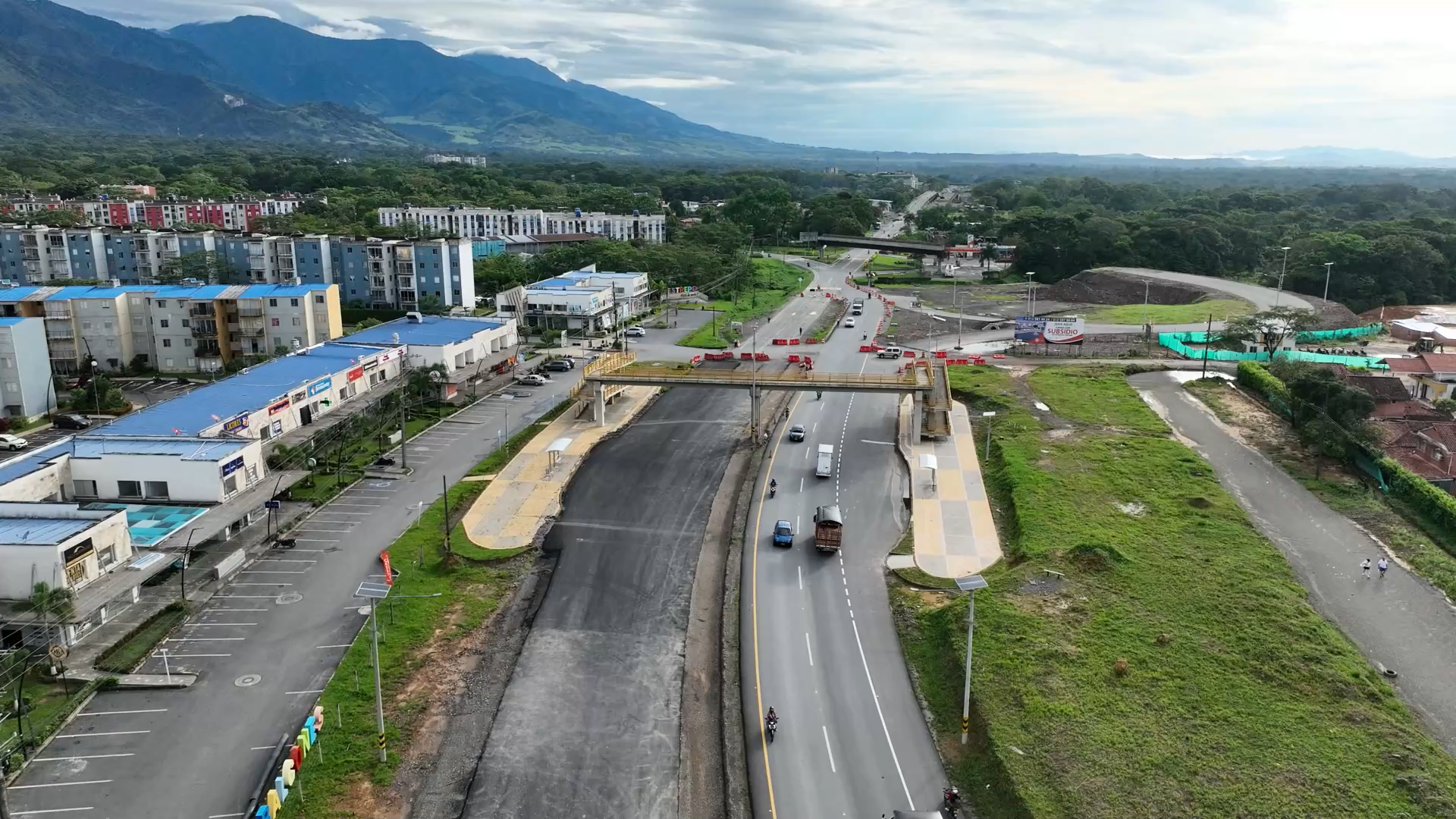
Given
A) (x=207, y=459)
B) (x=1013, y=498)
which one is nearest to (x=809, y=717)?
(x=1013, y=498)

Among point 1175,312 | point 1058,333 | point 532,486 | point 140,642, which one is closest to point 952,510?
point 532,486

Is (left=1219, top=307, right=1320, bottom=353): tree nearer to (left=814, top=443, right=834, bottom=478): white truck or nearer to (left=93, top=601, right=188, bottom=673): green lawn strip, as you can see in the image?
(left=814, top=443, right=834, bottom=478): white truck

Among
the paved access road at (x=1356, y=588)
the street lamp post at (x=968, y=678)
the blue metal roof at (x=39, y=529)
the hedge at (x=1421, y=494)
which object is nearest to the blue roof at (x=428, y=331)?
the blue metal roof at (x=39, y=529)

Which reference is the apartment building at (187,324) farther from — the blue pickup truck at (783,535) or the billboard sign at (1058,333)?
the billboard sign at (1058,333)

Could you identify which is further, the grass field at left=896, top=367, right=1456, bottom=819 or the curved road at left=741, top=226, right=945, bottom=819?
the curved road at left=741, top=226, right=945, bottom=819

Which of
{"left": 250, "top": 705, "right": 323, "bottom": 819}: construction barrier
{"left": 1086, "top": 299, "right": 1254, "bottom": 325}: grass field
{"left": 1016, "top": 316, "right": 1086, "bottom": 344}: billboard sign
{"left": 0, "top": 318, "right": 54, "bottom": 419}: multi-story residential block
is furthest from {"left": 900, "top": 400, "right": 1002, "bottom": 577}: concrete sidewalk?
{"left": 0, "top": 318, "right": 54, "bottom": 419}: multi-story residential block

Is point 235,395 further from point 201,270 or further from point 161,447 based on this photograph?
point 201,270

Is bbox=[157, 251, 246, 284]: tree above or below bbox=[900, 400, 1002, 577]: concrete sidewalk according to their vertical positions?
above
